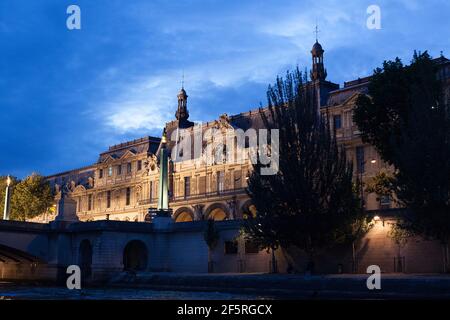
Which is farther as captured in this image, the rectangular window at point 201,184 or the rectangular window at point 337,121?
the rectangular window at point 201,184

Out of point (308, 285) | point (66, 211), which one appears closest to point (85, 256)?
point (66, 211)

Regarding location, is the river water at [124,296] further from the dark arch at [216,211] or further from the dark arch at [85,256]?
the dark arch at [216,211]

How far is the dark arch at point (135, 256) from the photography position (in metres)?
66.9

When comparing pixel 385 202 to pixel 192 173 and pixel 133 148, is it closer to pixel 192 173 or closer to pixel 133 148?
pixel 192 173

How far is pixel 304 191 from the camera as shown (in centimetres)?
4666

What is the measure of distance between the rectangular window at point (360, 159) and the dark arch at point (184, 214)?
78.7ft

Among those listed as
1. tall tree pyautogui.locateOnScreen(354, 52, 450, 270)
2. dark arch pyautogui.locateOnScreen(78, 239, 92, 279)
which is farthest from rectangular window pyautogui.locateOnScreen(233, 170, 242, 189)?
tall tree pyautogui.locateOnScreen(354, 52, 450, 270)

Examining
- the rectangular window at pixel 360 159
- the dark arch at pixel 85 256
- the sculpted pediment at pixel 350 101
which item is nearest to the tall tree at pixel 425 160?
the rectangular window at pixel 360 159

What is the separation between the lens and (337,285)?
1608 inches

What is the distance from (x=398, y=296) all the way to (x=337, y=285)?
5354 mm

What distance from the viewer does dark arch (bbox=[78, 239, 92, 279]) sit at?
2556 inches

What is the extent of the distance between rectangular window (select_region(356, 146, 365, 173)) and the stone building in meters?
0.10

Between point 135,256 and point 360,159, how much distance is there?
2622 cm
